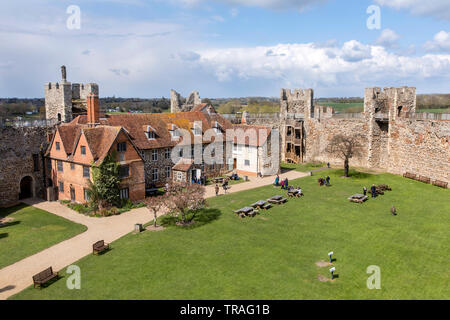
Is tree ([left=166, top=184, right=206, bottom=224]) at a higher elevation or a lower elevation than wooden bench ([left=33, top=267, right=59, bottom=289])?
higher

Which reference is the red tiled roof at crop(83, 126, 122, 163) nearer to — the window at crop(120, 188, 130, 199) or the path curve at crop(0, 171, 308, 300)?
the window at crop(120, 188, 130, 199)

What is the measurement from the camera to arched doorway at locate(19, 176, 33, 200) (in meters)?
42.7

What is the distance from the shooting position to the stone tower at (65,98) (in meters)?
46.5

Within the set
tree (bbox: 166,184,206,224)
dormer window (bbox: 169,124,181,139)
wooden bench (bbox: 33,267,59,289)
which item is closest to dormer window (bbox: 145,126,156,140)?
dormer window (bbox: 169,124,181,139)

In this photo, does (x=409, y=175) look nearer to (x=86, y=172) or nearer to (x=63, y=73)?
(x=86, y=172)

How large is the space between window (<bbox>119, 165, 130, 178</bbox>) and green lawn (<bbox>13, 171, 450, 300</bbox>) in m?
10.0

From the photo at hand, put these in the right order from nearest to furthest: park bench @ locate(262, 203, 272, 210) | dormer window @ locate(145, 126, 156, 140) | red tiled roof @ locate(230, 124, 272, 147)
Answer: park bench @ locate(262, 203, 272, 210), dormer window @ locate(145, 126, 156, 140), red tiled roof @ locate(230, 124, 272, 147)

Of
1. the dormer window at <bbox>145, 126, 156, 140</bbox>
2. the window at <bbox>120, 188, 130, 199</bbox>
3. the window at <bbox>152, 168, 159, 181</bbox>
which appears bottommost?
the window at <bbox>120, 188, 130, 199</bbox>

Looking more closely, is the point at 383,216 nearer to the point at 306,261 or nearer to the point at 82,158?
the point at 306,261

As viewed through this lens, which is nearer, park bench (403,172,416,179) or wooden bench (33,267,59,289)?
wooden bench (33,267,59,289)

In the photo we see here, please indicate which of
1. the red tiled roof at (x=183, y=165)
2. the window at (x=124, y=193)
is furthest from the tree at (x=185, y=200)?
the red tiled roof at (x=183, y=165)

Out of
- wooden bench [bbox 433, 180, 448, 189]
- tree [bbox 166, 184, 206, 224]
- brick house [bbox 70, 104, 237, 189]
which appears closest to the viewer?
tree [bbox 166, 184, 206, 224]

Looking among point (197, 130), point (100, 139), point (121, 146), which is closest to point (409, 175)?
point (197, 130)
